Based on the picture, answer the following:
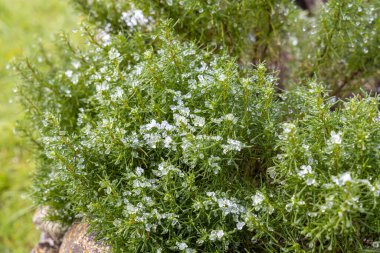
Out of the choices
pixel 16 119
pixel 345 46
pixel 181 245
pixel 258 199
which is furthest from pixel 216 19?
pixel 16 119

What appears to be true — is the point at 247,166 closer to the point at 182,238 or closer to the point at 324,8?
the point at 182,238

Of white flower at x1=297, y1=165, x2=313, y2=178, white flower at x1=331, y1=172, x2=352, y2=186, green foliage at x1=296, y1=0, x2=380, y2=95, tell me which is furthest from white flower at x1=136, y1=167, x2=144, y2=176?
green foliage at x1=296, y1=0, x2=380, y2=95

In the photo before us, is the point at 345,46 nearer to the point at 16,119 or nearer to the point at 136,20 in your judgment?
the point at 136,20

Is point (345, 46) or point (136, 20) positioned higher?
point (136, 20)

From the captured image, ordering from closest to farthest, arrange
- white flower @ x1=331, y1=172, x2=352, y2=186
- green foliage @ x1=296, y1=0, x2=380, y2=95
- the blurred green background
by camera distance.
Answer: white flower @ x1=331, y1=172, x2=352, y2=186
green foliage @ x1=296, y1=0, x2=380, y2=95
the blurred green background

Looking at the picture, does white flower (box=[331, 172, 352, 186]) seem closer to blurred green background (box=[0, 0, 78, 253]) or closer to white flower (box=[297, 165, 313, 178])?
white flower (box=[297, 165, 313, 178])

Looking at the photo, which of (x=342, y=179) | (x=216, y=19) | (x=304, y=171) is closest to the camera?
(x=342, y=179)

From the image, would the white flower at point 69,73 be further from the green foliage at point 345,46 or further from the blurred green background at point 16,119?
the green foliage at point 345,46

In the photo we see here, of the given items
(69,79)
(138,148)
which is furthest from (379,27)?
(69,79)
